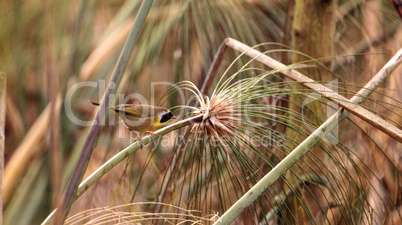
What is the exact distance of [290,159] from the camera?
0.93 meters

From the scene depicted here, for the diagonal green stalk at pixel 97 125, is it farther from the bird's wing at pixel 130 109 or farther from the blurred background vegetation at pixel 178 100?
the bird's wing at pixel 130 109

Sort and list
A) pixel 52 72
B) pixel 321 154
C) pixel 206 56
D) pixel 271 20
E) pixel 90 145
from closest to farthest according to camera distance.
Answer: pixel 52 72, pixel 90 145, pixel 321 154, pixel 206 56, pixel 271 20

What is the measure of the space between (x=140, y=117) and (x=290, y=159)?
1329 mm

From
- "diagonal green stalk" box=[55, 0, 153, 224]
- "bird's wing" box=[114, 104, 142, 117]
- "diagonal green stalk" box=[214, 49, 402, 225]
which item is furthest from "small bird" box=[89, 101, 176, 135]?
"diagonal green stalk" box=[55, 0, 153, 224]

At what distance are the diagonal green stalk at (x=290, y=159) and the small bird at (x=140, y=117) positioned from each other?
1.08 meters

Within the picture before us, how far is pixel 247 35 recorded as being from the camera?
1978 millimetres

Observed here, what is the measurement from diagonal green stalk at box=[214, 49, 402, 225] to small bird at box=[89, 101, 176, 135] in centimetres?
108

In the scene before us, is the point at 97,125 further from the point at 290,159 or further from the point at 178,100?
the point at 178,100

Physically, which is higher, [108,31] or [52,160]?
[108,31]

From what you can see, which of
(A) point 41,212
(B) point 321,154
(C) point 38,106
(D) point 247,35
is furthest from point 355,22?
(A) point 41,212

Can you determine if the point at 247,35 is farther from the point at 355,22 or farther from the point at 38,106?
the point at 38,106

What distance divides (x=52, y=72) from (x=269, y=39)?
1757 mm

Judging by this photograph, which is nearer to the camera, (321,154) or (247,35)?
(321,154)

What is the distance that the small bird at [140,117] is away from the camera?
80.6 inches
